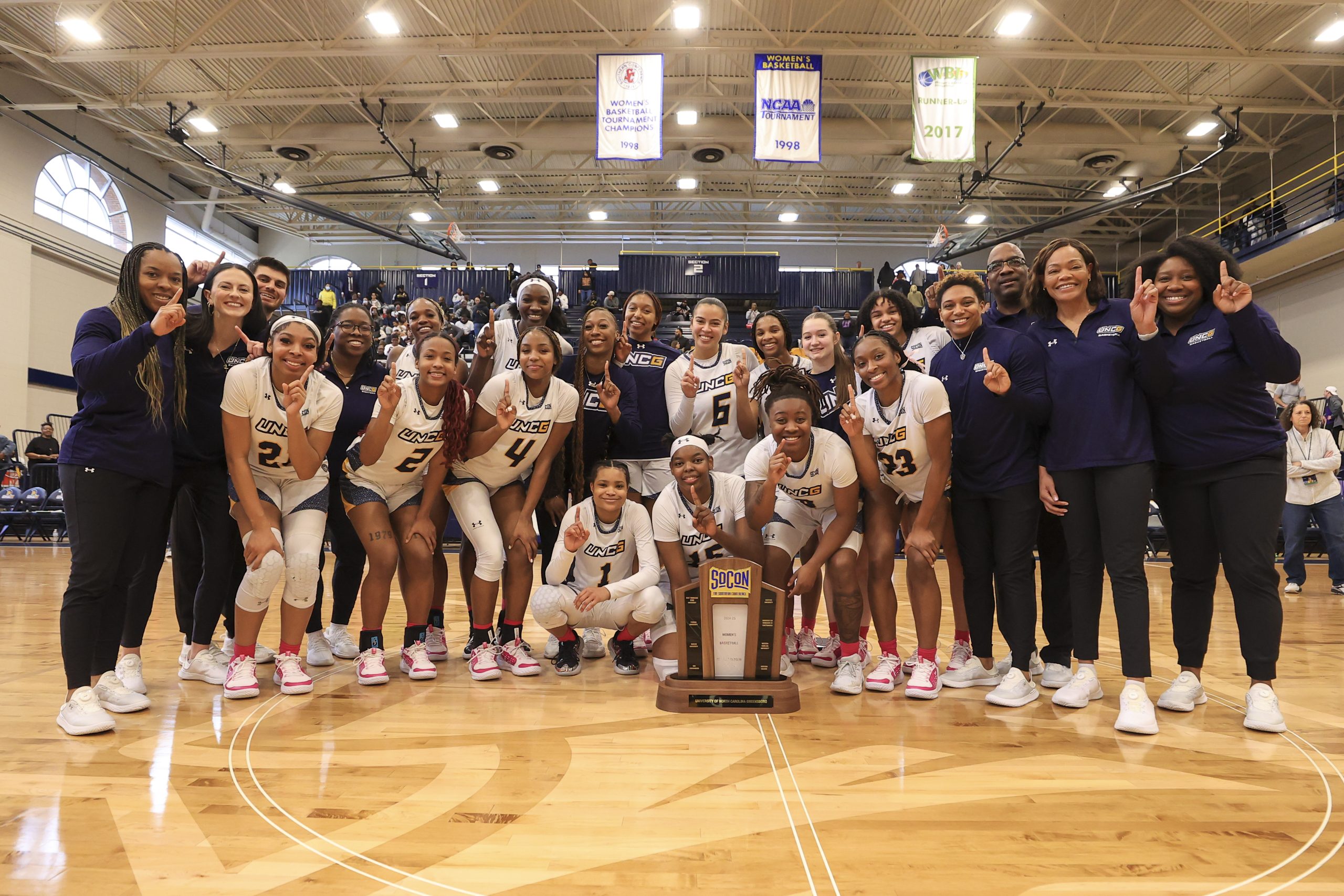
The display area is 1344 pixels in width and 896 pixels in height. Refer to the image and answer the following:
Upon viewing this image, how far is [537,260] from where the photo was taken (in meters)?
25.9

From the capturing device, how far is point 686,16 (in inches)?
434

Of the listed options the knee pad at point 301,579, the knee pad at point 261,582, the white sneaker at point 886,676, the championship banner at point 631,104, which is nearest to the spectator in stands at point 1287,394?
the championship banner at point 631,104

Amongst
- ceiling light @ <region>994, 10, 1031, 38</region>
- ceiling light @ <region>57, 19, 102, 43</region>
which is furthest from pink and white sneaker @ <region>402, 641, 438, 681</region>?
ceiling light @ <region>57, 19, 102, 43</region>

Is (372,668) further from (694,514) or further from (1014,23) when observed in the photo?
(1014,23)

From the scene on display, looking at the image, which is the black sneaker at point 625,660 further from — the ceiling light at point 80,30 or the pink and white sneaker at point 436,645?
the ceiling light at point 80,30

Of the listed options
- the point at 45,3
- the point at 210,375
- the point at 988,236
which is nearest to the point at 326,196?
the point at 45,3

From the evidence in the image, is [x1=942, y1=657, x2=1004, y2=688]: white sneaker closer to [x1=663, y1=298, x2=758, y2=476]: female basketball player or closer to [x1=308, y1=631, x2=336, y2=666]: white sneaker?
[x1=663, y1=298, x2=758, y2=476]: female basketball player

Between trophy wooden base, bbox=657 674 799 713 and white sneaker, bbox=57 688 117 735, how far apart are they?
209 cm

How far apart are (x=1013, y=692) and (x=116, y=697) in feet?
12.2

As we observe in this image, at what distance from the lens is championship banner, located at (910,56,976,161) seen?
1004 centimetres

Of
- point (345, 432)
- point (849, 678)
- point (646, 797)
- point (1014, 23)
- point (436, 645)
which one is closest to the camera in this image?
point (646, 797)

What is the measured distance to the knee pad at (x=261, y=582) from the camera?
3.31m

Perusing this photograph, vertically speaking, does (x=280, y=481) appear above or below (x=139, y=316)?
below

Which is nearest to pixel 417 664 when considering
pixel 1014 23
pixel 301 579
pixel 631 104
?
pixel 301 579
